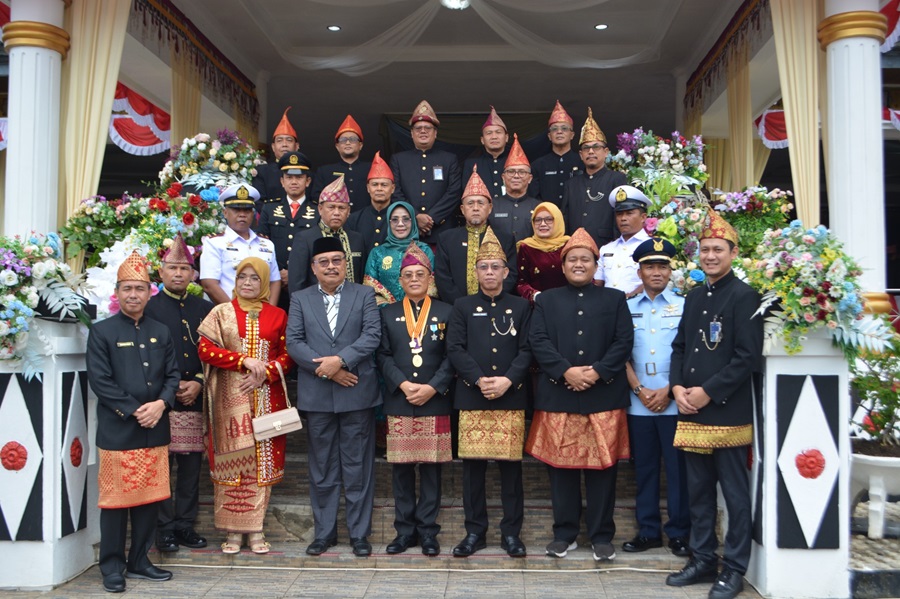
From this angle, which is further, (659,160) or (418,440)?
(659,160)

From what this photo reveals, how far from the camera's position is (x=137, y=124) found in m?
9.79

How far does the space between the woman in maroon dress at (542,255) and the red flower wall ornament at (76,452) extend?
2.58 m

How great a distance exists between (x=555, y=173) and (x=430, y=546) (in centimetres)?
306

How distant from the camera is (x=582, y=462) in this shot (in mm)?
4312

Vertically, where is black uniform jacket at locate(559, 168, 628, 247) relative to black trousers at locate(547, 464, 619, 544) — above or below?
above

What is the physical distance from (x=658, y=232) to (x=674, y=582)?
7.76 ft

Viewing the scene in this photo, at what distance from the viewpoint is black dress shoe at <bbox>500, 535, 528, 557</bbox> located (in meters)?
4.37

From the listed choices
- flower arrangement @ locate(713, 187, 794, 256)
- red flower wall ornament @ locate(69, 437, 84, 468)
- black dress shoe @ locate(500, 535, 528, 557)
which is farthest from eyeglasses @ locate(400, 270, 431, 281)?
flower arrangement @ locate(713, 187, 794, 256)

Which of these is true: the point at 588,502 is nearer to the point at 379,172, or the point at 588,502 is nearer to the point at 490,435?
the point at 490,435

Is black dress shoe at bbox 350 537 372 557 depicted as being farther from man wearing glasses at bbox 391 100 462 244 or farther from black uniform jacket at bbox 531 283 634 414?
man wearing glasses at bbox 391 100 462 244

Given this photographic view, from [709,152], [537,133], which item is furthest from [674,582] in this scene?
[537,133]

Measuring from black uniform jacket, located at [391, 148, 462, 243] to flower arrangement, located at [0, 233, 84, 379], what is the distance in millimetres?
2448

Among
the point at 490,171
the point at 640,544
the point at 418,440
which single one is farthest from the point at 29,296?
the point at 640,544

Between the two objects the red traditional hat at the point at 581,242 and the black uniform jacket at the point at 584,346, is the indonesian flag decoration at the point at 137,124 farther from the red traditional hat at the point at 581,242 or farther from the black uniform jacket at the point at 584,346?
the black uniform jacket at the point at 584,346
